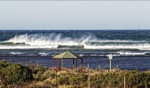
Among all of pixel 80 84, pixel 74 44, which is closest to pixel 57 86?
pixel 80 84

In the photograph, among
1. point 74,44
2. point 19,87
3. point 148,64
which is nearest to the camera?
point 19,87

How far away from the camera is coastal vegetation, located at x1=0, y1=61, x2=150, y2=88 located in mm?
37188

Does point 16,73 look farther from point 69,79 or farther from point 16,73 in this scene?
point 69,79

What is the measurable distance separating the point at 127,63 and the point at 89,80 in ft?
70.5

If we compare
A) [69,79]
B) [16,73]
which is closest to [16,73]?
[16,73]

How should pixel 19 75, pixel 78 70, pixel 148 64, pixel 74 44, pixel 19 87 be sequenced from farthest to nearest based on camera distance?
1. pixel 74 44
2. pixel 148 64
3. pixel 78 70
4. pixel 19 75
5. pixel 19 87

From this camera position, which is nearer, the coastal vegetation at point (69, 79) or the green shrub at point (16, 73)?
the coastal vegetation at point (69, 79)

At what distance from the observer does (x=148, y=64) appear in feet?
187

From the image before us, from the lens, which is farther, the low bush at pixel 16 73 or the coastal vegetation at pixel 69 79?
the low bush at pixel 16 73

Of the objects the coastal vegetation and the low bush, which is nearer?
the coastal vegetation

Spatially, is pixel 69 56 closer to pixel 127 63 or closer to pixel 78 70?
pixel 78 70

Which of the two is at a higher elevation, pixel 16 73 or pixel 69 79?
pixel 16 73

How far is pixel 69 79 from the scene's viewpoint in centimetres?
3856

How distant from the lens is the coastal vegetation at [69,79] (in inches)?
1464
